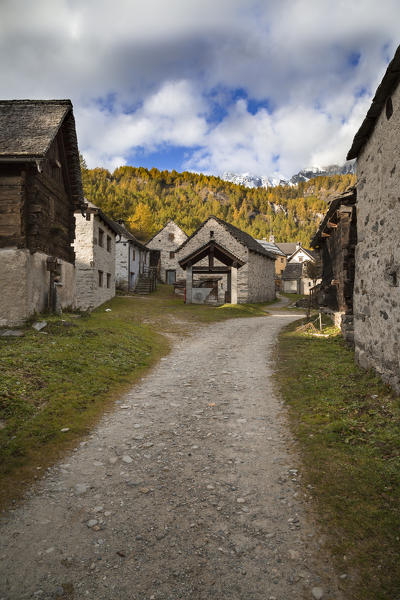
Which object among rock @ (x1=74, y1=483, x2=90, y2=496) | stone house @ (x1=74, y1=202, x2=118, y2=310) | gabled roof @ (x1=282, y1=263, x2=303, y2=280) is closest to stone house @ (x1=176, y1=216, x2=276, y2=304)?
stone house @ (x1=74, y1=202, x2=118, y2=310)

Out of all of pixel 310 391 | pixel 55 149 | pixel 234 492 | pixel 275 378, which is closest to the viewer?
pixel 234 492

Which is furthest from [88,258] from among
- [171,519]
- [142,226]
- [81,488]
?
[142,226]

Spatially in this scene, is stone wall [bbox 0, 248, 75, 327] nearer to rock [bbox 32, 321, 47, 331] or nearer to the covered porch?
rock [bbox 32, 321, 47, 331]

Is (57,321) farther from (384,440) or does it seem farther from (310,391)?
(384,440)

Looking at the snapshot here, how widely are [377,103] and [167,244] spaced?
4409cm

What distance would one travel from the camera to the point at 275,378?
28.8ft

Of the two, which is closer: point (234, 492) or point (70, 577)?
point (70, 577)

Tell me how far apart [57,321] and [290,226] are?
448ft

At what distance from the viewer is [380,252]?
7453 millimetres

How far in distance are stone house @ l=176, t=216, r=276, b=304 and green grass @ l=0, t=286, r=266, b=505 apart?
14305 mm

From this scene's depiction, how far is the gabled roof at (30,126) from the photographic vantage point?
12.2m

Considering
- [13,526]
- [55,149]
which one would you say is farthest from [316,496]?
[55,149]

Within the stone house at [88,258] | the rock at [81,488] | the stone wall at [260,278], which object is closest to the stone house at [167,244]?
the stone wall at [260,278]

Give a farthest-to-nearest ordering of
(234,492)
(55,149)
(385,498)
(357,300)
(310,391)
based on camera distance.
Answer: (55,149) < (357,300) < (310,391) < (234,492) < (385,498)
